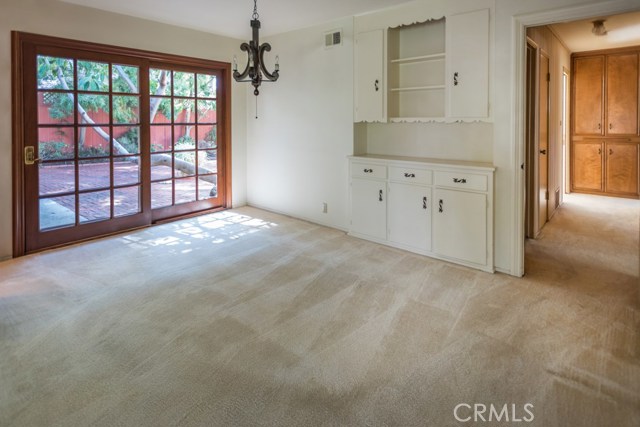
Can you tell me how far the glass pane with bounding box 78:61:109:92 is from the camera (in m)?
4.52

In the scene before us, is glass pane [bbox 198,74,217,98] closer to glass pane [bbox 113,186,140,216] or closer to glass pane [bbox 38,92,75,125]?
glass pane [bbox 113,186,140,216]

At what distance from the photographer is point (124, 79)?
4918mm

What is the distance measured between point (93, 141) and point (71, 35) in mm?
1104

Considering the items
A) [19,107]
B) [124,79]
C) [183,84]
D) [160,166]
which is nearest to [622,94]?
[183,84]

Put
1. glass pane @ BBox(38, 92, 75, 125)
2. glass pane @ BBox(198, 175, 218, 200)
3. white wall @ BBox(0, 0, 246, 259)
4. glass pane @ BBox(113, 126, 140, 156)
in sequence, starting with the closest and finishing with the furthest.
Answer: white wall @ BBox(0, 0, 246, 259), glass pane @ BBox(38, 92, 75, 125), glass pane @ BBox(113, 126, 140, 156), glass pane @ BBox(198, 175, 218, 200)

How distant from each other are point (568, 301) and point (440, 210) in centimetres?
134

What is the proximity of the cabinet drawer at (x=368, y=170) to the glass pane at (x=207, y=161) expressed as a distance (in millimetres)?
2377

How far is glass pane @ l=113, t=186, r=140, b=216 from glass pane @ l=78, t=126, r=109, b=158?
50 cm

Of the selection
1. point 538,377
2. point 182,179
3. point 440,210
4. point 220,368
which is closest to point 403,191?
point 440,210

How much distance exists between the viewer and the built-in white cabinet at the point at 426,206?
3.80 m

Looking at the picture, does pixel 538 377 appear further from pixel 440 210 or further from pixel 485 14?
pixel 485 14

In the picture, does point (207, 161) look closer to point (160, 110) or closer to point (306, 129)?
point (160, 110)

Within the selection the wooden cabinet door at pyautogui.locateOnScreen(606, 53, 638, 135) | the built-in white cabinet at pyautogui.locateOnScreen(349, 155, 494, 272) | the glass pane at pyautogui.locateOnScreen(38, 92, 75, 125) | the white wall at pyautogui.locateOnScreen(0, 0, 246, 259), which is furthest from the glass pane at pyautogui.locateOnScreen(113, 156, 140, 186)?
the wooden cabinet door at pyautogui.locateOnScreen(606, 53, 638, 135)

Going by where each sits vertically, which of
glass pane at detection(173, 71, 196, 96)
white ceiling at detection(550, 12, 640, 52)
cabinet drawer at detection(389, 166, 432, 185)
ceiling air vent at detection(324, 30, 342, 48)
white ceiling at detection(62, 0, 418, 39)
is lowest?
cabinet drawer at detection(389, 166, 432, 185)
